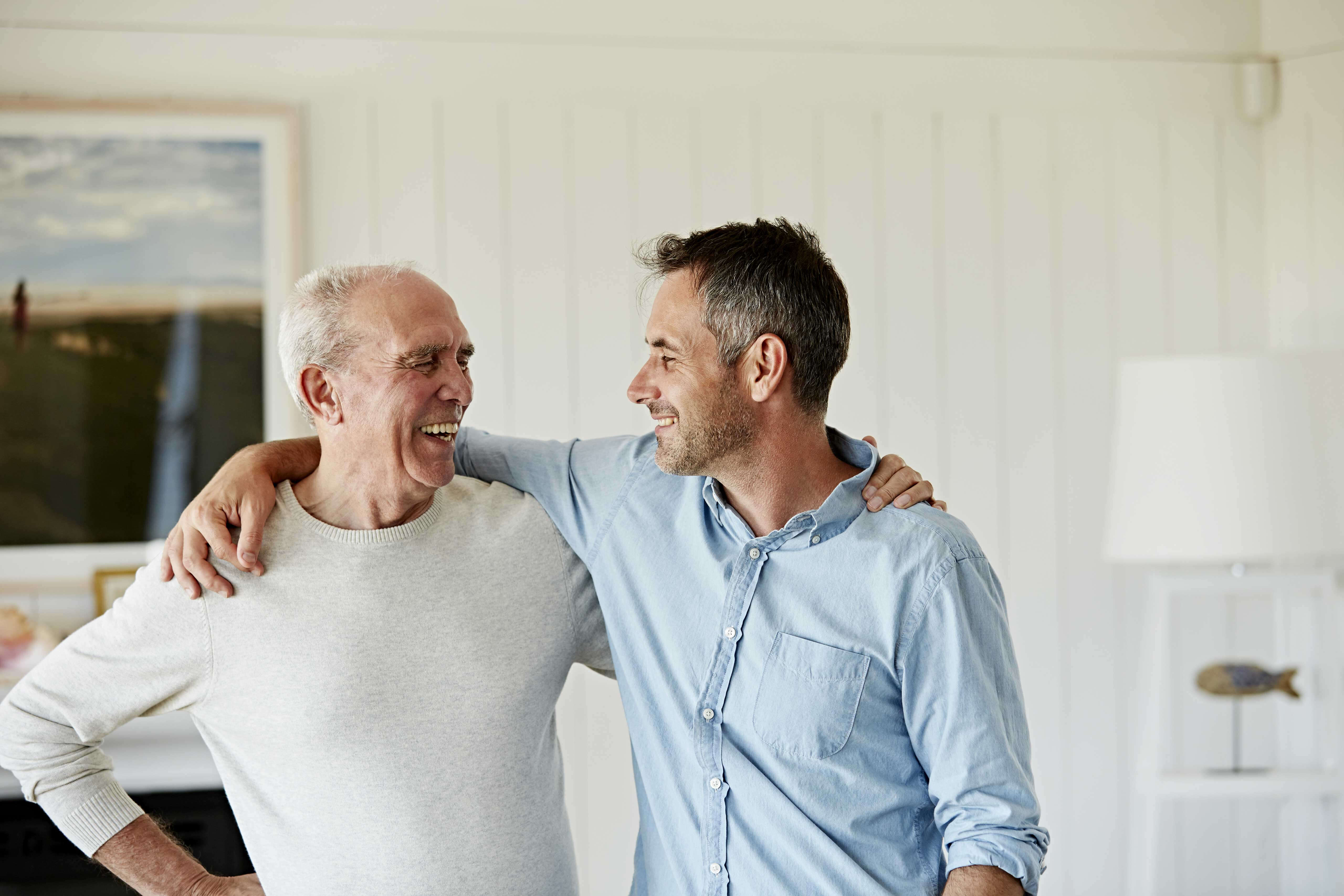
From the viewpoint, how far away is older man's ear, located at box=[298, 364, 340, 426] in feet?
5.39

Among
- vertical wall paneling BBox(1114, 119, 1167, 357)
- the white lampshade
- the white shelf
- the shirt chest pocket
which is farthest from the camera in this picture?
vertical wall paneling BBox(1114, 119, 1167, 357)

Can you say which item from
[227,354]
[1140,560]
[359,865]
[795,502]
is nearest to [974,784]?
[795,502]

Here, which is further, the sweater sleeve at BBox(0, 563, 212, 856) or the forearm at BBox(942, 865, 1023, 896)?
the sweater sleeve at BBox(0, 563, 212, 856)

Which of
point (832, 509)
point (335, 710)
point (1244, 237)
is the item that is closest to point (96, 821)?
point (335, 710)

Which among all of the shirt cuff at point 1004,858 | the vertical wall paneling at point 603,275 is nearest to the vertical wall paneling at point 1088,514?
the vertical wall paneling at point 603,275

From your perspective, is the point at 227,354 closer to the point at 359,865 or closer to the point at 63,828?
the point at 63,828

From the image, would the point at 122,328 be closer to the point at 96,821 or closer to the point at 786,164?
the point at 96,821

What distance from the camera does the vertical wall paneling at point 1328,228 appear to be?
313 cm

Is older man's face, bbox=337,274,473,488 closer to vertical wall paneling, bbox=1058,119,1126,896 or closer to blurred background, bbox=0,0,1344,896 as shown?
blurred background, bbox=0,0,1344,896

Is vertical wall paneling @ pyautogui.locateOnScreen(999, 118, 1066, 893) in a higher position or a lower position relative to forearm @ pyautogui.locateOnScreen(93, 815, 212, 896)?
Result: higher

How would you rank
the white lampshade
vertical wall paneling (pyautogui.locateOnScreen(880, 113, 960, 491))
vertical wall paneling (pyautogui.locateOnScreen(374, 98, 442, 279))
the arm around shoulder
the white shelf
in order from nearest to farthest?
the arm around shoulder
the white lampshade
the white shelf
vertical wall paneling (pyautogui.locateOnScreen(374, 98, 442, 279))
vertical wall paneling (pyautogui.locateOnScreen(880, 113, 960, 491))

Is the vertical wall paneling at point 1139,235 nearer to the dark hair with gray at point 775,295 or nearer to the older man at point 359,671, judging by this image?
the dark hair with gray at point 775,295

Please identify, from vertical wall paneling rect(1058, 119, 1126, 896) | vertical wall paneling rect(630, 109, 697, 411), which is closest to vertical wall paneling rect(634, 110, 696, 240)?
vertical wall paneling rect(630, 109, 697, 411)

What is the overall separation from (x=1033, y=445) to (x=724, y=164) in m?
1.16
